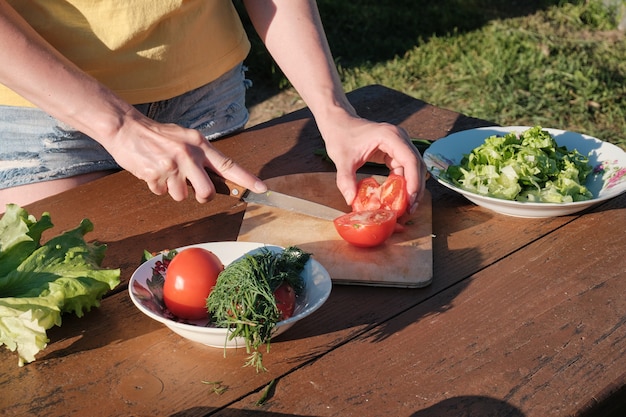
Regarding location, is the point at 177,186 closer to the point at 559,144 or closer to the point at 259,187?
the point at 259,187

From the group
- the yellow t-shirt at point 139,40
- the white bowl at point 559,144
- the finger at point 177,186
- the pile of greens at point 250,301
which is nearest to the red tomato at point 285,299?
the pile of greens at point 250,301

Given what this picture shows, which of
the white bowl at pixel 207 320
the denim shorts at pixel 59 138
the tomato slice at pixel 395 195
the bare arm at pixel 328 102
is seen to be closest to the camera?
the white bowl at pixel 207 320

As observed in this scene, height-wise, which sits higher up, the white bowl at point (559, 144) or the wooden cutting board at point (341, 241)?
the wooden cutting board at point (341, 241)

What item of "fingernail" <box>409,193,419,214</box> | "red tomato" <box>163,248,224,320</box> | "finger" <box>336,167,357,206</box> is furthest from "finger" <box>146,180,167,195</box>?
"fingernail" <box>409,193,419,214</box>

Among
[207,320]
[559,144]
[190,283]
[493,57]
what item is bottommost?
[493,57]

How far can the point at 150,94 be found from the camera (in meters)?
2.51

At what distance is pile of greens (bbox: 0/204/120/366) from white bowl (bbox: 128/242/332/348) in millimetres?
68

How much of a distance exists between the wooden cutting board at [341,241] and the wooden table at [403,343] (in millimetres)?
33

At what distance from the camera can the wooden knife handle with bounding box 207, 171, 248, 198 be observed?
2.03 metres

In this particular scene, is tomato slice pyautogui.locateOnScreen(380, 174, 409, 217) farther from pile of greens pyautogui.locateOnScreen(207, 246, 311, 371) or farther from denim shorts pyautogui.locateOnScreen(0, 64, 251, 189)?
denim shorts pyautogui.locateOnScreen(0, 64, 251, 189)

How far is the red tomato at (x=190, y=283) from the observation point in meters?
1.69

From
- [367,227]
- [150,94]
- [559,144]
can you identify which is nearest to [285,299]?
[367,227]

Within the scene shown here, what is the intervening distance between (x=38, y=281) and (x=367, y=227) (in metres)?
0.78

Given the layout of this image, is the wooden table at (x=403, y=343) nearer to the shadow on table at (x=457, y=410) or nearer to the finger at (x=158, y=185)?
the shadow on table at (x=457, y=410)
